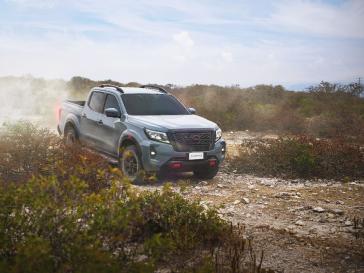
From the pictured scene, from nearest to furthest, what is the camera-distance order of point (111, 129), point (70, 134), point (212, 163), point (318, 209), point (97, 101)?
point (318, 209)
point (212, 163)
point (111, 129)
point (97, 101)
point (70, 134)

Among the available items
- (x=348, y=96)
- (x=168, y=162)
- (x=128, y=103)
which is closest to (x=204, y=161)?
(x=168, y=162)

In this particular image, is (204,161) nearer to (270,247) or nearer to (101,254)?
(270,247)

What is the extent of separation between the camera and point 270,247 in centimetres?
544

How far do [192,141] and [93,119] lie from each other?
8.26ft

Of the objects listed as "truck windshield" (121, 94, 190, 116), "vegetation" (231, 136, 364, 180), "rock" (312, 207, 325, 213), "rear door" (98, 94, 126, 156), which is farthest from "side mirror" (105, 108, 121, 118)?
"rock" (312, 207, 325, 213)

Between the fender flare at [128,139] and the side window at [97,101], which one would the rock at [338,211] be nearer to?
the fender flare at [128,139]

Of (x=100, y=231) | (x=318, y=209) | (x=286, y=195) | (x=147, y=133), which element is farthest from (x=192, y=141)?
(x=100, y=231)

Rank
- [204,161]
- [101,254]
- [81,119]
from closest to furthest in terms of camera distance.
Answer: [101,254], [204,161], [81,119]

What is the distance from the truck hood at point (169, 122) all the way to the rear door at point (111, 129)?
1.21 ft

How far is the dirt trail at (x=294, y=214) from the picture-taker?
5137 millimetres

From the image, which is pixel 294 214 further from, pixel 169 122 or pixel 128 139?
pixel 128 139

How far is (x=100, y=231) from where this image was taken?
12.5 feet

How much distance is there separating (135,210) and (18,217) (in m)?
1.04

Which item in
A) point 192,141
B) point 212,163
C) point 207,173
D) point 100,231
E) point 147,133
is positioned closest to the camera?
point 100,231
